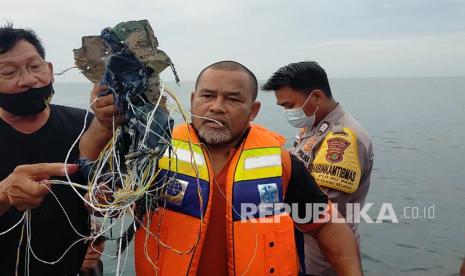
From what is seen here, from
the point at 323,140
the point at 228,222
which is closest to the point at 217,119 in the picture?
the point at 228,222

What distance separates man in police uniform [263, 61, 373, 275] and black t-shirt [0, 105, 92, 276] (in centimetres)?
190

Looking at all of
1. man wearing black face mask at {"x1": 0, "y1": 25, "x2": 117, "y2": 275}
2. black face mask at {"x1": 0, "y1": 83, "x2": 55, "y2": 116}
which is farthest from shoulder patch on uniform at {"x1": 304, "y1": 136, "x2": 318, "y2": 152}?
black face mask at {"x1": 0, "y1": 83, "x2": 55, "y2": 116}

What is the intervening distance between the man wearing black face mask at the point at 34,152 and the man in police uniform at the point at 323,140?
1915 millimetres

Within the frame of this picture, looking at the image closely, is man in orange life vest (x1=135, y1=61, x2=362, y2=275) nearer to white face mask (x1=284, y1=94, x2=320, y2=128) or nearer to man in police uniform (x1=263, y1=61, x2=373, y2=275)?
man in police uniform (x1=263, y1=61, x2=373, y2=275)

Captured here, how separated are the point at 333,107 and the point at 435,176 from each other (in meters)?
15.0

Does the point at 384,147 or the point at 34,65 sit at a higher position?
the point at 34,65

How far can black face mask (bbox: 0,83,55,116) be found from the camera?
2924 mm

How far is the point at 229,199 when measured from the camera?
279cm

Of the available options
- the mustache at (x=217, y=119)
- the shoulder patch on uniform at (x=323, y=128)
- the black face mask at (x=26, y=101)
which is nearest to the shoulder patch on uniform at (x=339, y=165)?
the shoulder patch on uniform at (x=323, y=128)

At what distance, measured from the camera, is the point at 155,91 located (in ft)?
6.88

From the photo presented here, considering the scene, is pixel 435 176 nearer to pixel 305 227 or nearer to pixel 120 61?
pixel 305 227

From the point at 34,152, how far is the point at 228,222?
1.31m

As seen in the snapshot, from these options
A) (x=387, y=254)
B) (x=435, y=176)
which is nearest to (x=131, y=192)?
(x=387, y=254)

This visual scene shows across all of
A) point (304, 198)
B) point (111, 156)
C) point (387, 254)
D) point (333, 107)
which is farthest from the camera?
point (387, 254)
